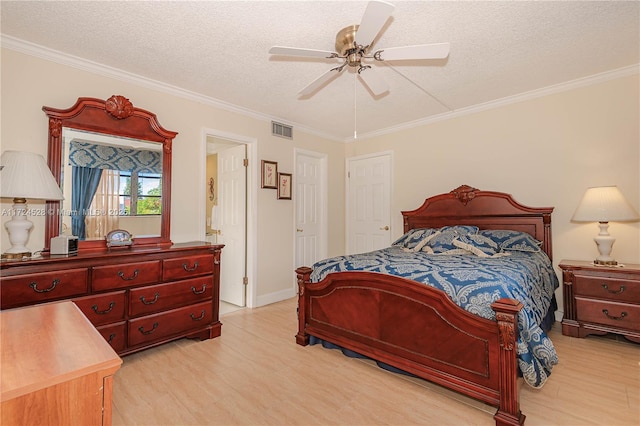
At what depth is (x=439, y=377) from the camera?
198 cm

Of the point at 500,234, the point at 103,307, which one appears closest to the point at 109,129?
the point at 103,307

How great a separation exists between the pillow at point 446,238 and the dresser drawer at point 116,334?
295 centimetres

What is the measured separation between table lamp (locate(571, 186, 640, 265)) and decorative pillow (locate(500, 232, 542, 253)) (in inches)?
16.4

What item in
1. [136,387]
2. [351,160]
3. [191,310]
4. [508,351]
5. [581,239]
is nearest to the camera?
[508,351]

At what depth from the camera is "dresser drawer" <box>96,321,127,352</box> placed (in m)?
2.33

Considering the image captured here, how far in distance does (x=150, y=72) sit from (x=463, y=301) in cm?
330

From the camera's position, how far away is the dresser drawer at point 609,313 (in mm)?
2635

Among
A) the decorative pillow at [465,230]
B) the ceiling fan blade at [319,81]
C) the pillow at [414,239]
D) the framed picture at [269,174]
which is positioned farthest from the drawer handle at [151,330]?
the decorative pillow at [465,230]

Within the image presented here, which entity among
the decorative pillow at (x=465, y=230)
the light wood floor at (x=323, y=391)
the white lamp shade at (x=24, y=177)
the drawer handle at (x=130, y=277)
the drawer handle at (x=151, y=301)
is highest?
the white lamp shade at (x=24, y=177)

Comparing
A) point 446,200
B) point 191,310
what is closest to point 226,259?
point 191,310

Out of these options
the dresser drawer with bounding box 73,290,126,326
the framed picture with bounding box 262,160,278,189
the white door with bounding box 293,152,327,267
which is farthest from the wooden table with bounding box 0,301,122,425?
the white door with bounding box 293,152,327,267

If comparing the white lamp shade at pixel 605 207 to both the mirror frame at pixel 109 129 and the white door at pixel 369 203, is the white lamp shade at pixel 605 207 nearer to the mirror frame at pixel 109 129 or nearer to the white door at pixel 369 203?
the white door at pixel 369 203

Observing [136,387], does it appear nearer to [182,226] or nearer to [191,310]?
[191,310]

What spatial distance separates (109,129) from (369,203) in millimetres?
3558
